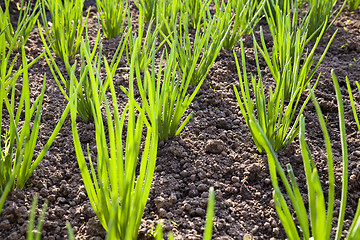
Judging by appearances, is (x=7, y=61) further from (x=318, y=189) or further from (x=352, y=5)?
(x=352, y=5)

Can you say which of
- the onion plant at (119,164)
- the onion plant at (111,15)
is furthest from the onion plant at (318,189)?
the onion plant at (111,15)

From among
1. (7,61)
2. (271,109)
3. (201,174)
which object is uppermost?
(7,61)

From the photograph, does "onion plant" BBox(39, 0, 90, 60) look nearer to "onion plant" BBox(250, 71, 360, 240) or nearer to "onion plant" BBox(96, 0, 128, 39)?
"onion plant" BBox(96, 0, 128, 39)

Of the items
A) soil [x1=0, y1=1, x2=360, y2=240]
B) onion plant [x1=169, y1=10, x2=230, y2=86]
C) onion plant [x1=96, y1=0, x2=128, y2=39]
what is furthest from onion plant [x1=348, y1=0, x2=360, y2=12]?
onion plant [x1=96, y1=0, x2=128, y2=39]

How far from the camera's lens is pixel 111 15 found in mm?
2094

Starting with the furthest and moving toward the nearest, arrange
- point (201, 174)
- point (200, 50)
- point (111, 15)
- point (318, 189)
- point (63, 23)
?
point (111, 15) < point (63, 23) < point (200, 50) < point (201, 174) < point (318, 189)

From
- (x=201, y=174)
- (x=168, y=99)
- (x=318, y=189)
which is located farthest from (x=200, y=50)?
(x=318, y=189)

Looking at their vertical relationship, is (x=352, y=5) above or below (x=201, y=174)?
above

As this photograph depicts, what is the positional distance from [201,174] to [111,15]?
110 centimetres

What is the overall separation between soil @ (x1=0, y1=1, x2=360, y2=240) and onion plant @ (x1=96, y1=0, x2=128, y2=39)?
0.36 meters

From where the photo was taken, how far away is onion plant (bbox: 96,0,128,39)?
2031 mm

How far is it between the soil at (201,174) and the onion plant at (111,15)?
355 mm

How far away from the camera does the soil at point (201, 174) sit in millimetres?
1191

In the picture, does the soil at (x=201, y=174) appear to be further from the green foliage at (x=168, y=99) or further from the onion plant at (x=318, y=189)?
the onion plant at (x=318, y=189)
